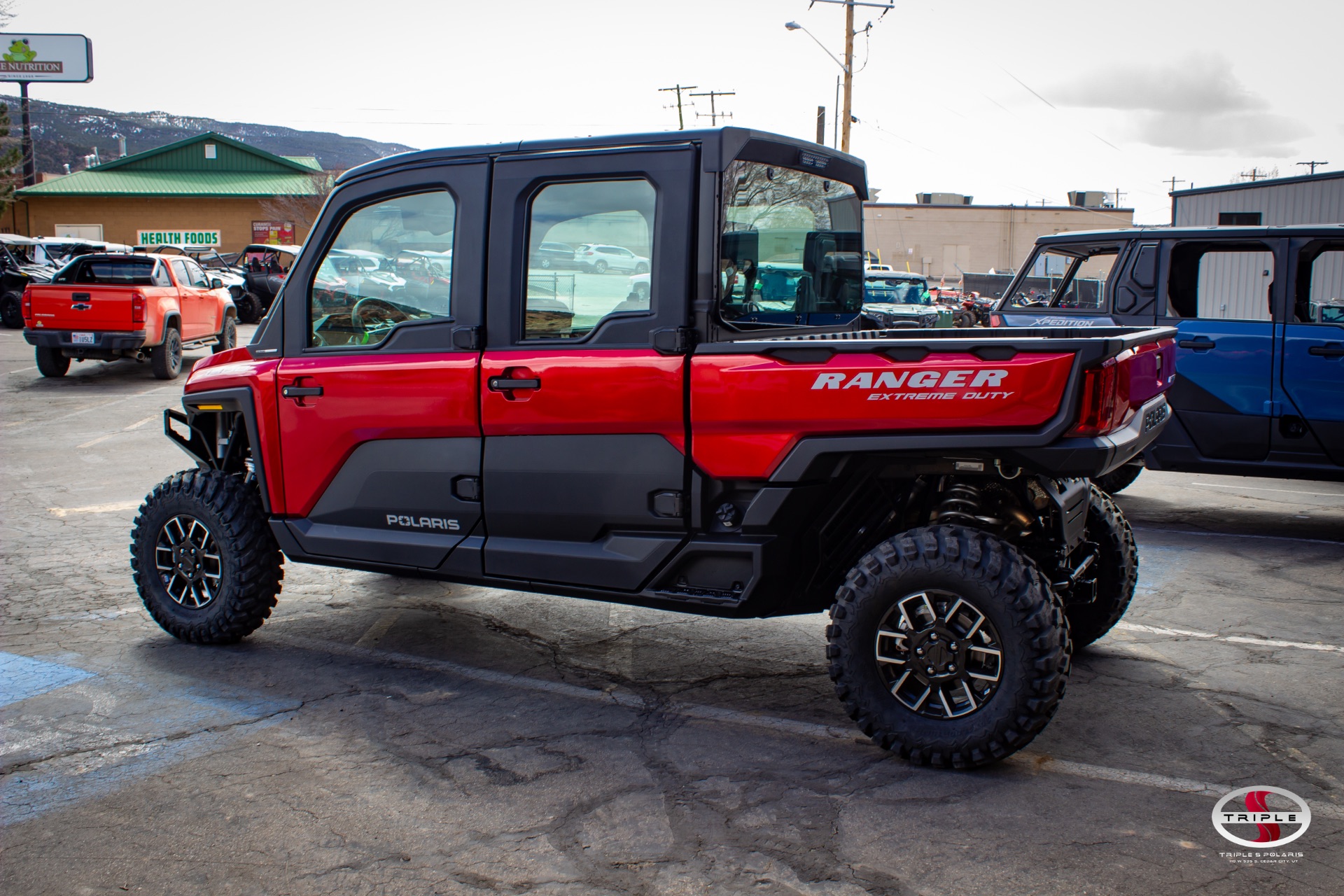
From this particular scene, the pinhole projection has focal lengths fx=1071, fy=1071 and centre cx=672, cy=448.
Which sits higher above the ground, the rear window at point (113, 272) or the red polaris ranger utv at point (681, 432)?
the rear window at point (113, 272)

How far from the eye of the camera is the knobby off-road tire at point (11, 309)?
2377 centimetres

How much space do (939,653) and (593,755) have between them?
4.16 feet

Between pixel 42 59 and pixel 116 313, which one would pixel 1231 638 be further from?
pixel 42 59

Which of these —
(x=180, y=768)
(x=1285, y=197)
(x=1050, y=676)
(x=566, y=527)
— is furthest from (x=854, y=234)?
(x=1285, y=197)

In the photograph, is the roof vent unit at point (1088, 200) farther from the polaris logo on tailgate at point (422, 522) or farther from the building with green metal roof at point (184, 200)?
the polaris logo on tailgate at point (422, 522)

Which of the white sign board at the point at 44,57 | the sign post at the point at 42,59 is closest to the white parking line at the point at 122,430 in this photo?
the sign post at the point at 42,59

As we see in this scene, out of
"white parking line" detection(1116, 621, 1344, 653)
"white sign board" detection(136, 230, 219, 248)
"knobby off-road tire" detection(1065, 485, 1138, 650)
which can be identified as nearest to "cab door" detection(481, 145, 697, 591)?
"knobby off-road tire" detection(1065, 485, 1138, 650)

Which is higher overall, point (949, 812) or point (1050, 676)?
point (1050, 676)

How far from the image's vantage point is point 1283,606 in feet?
18.5

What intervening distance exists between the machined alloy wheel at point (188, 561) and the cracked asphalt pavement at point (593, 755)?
27cm

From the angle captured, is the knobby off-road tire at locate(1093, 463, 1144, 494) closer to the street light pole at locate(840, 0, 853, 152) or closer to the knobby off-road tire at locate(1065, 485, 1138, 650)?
the knobby off-road tire at locate(1065, 485, 1138, 650)

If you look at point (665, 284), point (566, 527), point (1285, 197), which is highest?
point (1285, 197)

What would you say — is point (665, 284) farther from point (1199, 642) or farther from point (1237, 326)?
point (1237, 326)

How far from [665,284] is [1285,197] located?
1937cm
